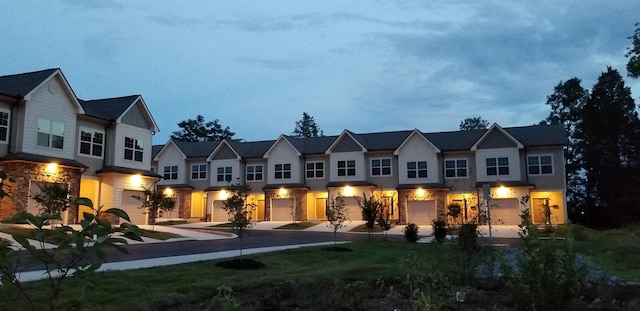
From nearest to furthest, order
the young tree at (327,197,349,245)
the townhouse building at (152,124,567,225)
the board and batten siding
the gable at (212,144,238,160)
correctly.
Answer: the young tree at (327,197,349,245) < the board and batten siding < the townhouse building at (152,124,567,225) < the gable at (212,144,238,160)

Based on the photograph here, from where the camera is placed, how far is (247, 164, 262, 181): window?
4400cm

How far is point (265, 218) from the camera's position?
1654 inches

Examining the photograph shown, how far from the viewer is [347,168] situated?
40969mm

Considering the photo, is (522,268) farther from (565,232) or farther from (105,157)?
(105,157)

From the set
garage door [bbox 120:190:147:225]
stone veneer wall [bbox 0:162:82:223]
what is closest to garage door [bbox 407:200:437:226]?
garage door [bbox 120:190:147:225]

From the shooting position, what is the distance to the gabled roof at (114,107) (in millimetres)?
29469

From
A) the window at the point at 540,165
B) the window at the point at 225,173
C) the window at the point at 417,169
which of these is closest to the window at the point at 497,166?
the window at the point at 540,165

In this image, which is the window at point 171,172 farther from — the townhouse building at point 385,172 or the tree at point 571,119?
the tree at point 571,119

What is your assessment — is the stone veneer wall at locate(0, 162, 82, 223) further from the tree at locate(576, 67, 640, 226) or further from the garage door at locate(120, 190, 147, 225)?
the tree at locate(576, 67, 640, 226)

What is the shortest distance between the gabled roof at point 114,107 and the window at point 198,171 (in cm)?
1321

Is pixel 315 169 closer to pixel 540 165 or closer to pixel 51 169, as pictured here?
pixel 540 165

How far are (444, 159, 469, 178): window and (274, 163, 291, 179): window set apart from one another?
43.1 ft

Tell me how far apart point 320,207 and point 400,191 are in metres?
7.58

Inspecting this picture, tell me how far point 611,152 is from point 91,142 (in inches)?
1721
